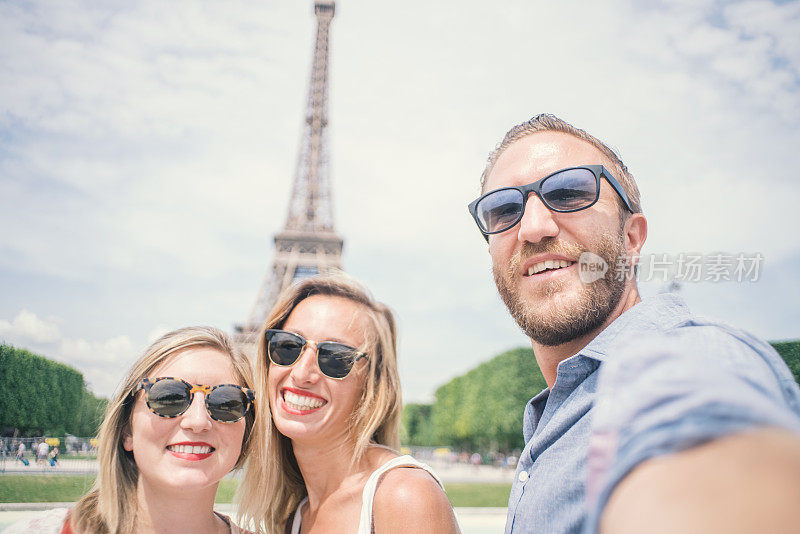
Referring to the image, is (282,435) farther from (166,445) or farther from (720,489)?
(720,489)

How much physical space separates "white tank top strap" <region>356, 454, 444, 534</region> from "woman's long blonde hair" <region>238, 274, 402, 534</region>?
0.35 m

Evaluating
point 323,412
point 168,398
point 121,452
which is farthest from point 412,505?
point 121,452

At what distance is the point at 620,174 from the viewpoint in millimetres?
2107

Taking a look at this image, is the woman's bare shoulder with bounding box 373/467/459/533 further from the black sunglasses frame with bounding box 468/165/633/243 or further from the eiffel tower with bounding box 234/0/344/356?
the eiffel tower with bounding box 234/0/344/356

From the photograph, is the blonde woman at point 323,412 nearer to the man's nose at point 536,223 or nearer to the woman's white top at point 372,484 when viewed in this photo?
the woman's white top at point 372,484

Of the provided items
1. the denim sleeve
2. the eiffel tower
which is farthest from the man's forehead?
the eiffel tower

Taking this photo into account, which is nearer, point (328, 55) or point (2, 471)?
point (2, 471)

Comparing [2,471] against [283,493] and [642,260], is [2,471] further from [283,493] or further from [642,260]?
[642,260]

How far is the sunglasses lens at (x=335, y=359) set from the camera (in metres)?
2.65

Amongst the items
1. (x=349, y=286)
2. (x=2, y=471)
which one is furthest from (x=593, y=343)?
(x=2, y=471)

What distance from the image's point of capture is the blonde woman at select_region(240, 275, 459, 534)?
257cm

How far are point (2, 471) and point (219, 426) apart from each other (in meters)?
3.78

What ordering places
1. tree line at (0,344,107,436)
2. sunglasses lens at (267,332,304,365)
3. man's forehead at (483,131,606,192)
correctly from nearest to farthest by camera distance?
man's forehead at (483,131,606,192) → sunglasses lens at (267,332,304,365) → tree line at (0,344,107,436)

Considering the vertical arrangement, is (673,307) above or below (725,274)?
below
